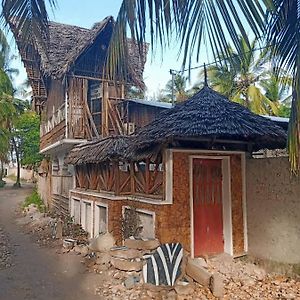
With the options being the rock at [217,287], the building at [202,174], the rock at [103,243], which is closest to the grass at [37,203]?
the rock at [103,243]

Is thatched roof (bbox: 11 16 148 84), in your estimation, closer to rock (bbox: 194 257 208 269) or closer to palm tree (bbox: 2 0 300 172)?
rock (bbox: 194 257 208 269)

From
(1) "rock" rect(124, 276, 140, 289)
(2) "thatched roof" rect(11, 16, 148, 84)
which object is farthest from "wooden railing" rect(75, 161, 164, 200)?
(2) "thatched roof" rect(11, 16, 148, 84)

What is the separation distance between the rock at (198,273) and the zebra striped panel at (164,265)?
0.23 m

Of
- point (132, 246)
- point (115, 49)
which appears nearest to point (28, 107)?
point (132, 246)

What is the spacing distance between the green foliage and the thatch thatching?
21871 mm

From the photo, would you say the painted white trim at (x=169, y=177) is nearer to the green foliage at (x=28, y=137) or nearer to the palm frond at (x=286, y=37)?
the palm frond at (x=286, y=37)

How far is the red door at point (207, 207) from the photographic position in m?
7.88

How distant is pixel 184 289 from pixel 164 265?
620mm

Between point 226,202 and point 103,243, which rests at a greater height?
point 226,202

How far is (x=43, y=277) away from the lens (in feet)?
24.3

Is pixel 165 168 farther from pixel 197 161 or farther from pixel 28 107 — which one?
pixel 28 107

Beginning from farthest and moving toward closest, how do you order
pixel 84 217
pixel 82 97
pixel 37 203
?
pixel 37 203 → pixel 82 97 → pixel 84 217

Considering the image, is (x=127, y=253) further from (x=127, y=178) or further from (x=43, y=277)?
(x=127, y=178)

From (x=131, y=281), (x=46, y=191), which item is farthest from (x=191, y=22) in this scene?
(x=46, y=191)
